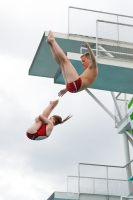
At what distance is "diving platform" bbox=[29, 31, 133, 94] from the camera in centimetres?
1886

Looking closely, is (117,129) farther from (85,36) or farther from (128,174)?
(85,36)

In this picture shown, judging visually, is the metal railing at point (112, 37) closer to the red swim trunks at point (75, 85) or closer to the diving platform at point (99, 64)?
the diving platform at point (99, 64)

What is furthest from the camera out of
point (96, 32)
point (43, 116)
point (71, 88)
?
point (96, 32)

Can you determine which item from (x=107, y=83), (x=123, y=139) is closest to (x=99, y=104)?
(x=107, y=83)

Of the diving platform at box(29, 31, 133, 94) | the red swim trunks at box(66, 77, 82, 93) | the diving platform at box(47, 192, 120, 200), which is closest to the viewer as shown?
the red swim trunks at box(66, 77, 82, 93)

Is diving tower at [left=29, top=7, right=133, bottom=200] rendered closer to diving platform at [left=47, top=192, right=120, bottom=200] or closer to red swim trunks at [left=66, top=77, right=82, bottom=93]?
diving platform at [left=47, top=192, right=120, bottom=200]

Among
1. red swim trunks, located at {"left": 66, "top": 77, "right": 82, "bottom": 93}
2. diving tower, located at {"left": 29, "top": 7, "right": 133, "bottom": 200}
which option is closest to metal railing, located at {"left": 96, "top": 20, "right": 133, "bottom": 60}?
diving tower, located at {"left": 29, "top": 7, "right": 133, "bottom": 200}

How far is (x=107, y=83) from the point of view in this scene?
20.4 metres

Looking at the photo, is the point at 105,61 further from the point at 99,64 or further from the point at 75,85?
the point at 75,85

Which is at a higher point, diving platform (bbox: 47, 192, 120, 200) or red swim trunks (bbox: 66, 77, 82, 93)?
red swim trunks (bbox: 66, 77, 82, 93)

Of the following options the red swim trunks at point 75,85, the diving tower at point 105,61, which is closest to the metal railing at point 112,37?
the diving tower at point 105,61

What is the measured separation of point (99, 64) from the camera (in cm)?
1866

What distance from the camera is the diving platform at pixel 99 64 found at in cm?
1886

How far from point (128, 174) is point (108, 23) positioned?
7117mm
